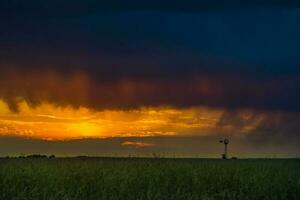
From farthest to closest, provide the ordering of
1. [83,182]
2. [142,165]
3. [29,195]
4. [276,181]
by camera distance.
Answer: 1. [142,165]
2. [276,181]
3. [83,182]
4. [29,195]

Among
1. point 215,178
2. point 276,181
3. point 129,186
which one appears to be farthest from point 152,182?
point 276,181

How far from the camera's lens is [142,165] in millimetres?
33938

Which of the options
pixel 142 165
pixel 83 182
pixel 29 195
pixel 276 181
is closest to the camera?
pixel 29 195

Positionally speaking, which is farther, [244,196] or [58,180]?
[58,180]

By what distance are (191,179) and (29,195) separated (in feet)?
30.2

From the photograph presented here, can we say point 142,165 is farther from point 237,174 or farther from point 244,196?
point 244,196

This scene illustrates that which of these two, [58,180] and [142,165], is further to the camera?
[142,165]

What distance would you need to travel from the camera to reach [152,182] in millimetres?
29141

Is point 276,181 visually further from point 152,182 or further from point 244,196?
point 152,182

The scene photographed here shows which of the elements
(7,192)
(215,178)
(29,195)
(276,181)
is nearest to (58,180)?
(7,192)

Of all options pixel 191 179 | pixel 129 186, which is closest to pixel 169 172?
pixel 191 179

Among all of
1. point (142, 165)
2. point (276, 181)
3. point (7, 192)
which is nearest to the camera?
point (7, 192)

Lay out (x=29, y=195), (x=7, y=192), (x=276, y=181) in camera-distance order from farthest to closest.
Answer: (x=276, y=181) < (x=7, y=192) < (x=29, y=195)

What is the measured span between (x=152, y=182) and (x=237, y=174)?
17.0 feet
